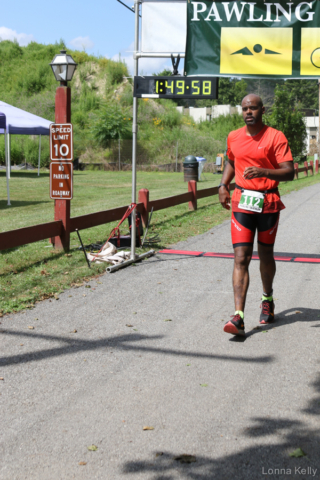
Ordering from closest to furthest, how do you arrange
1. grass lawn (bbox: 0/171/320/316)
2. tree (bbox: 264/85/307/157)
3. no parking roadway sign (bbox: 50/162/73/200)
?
grass lawn (bbox: 0/171/320/316) < no parking roadway sign (bbox: 50/162/73/200) < tree (bbox: 264/85/307/157)

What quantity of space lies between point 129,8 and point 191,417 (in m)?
6.46

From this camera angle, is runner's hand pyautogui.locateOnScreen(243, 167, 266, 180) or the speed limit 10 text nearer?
runner's hand pyautogui.locateOnScreen(243, 167, 266, 180)

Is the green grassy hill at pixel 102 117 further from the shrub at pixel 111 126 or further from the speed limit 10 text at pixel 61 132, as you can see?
the speed limit 10 text at pixel 61 132

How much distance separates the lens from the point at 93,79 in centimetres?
6006

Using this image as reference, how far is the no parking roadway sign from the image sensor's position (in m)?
9.09

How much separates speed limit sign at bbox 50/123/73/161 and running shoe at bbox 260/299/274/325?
4685mm

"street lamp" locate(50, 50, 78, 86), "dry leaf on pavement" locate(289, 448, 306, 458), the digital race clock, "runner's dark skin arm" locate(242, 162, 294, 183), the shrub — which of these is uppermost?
the shrub

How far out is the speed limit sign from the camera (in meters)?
9.00

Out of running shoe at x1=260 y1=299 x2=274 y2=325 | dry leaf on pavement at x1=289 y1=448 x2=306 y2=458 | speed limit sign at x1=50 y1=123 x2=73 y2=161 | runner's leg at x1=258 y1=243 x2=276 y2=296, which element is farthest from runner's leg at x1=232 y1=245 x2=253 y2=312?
speed limit sign at x1=50 y1=123 x2=73 y2=161

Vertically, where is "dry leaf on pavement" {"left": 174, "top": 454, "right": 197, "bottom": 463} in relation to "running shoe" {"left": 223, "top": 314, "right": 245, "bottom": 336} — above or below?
below

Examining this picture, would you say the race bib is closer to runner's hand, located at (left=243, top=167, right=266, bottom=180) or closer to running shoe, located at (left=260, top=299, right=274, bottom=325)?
runner's hand, located at (left=243, top=167, right=266, bottom=180)

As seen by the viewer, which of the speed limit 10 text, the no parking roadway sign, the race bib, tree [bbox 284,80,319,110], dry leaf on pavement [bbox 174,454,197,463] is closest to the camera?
dry leaf on pavement [bbox 174,454,197,463]

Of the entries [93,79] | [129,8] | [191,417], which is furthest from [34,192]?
[93,79]

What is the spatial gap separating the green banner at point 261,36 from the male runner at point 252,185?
3.06m
